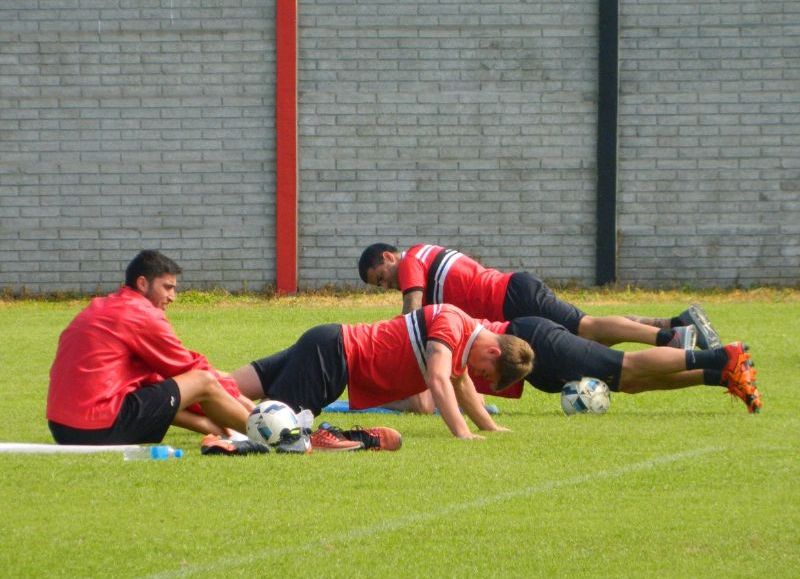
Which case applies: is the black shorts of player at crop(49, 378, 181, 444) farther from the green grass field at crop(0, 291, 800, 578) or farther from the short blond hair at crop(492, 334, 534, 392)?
the short blond hair at crop(492, 334, 534, 392)

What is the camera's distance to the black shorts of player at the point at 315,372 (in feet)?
33.5

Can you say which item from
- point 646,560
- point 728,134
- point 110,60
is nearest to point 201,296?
point 110,60

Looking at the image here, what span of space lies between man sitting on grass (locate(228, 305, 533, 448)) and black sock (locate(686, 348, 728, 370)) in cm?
168

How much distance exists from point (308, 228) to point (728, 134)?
6700mm

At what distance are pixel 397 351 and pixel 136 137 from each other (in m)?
14.4

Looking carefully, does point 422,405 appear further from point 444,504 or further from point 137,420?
point 444,504

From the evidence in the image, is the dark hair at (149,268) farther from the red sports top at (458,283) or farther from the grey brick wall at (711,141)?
the grey brick wall at (711,141)

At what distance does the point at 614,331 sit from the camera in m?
12.6

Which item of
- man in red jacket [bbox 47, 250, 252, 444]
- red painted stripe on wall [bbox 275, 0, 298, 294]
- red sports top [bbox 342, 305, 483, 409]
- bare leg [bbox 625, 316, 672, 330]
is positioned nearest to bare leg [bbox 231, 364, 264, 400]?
red sports top [bbox 342, 305, 483, 409]

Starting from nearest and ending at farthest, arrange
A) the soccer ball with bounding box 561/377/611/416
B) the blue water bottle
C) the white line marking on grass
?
1. the white line marking on grass
2. the blue water bottle
3. the soccer ball with bounding box 561/377/611/416

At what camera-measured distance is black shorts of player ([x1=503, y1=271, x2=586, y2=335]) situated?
12.7 metres

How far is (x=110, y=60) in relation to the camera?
2359cm

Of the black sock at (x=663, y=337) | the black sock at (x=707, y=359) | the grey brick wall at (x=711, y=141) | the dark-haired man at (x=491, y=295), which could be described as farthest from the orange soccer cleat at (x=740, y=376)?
the grey brick wall at (x=711, y=141)

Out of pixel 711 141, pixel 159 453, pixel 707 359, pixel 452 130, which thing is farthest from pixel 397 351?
pixel 711 141
